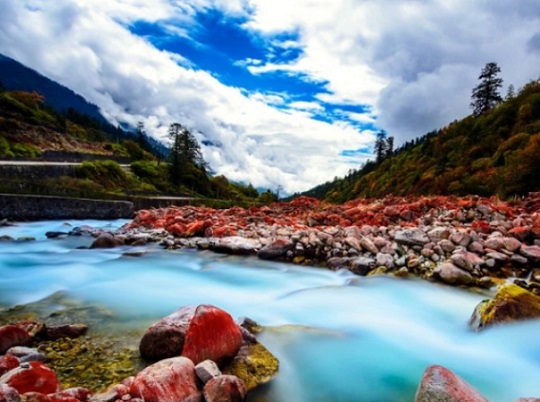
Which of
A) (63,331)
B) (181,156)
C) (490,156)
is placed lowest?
(63,331)

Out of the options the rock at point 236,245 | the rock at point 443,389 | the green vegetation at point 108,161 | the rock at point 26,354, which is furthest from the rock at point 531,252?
the green vegetation at point 108,161

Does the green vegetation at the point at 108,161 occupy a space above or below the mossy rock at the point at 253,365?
above

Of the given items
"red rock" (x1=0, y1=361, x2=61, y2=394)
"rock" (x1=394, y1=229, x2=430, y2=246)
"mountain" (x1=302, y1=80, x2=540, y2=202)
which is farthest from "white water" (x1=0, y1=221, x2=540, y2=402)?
"mountain" (x1=302, y1=80, x2=540, y2=202)

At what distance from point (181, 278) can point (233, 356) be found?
506cm

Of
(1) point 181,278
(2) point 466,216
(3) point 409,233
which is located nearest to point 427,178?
(2) point 466,216

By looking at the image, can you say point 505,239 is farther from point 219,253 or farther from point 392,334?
point 219,253

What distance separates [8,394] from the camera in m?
2.52

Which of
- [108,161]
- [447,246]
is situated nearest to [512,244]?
[447,246]

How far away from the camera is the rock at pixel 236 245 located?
10.8 meters

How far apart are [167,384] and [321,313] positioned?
3.84 meters

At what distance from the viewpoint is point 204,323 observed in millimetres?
3713

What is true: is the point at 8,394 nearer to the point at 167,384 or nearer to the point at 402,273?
the point at 167,384

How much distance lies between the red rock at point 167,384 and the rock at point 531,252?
27.0ft

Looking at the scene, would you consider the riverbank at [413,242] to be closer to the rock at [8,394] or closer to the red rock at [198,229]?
the red rock at [198,229]
